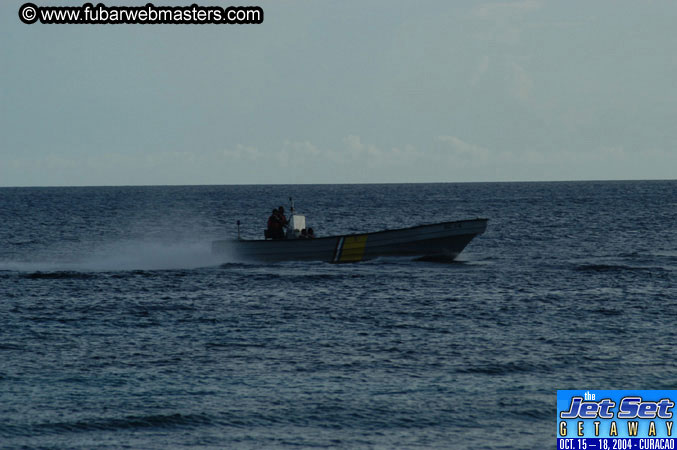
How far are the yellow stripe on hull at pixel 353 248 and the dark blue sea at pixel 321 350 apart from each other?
1.14 metres

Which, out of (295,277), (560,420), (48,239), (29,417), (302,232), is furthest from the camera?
(48,239)

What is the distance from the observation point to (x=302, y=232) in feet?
135

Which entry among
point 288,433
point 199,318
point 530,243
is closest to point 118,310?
point 199,318

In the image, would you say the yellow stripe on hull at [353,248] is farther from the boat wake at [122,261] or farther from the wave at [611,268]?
the wave at [611,268]

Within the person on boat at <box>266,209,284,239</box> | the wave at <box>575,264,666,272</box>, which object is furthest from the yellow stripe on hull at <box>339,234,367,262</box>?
the wave at <box>575,264,666,272</box>

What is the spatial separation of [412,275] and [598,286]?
7.63m

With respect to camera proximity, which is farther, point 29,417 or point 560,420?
point 29,417

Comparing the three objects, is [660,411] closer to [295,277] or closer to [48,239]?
[295,277]

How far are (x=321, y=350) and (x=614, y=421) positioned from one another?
29.8ft

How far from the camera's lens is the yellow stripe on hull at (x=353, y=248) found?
41.2 meters

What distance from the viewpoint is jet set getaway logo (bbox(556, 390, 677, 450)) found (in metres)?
15.0

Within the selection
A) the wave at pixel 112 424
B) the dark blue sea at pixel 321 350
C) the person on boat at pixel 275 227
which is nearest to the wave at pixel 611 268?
the dark blue sea at pixel 321 350

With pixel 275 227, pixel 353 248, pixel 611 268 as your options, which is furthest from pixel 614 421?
pixel 611 268

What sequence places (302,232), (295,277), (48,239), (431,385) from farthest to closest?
(48,239) < (302,232) < (295,277) < (431,385)
